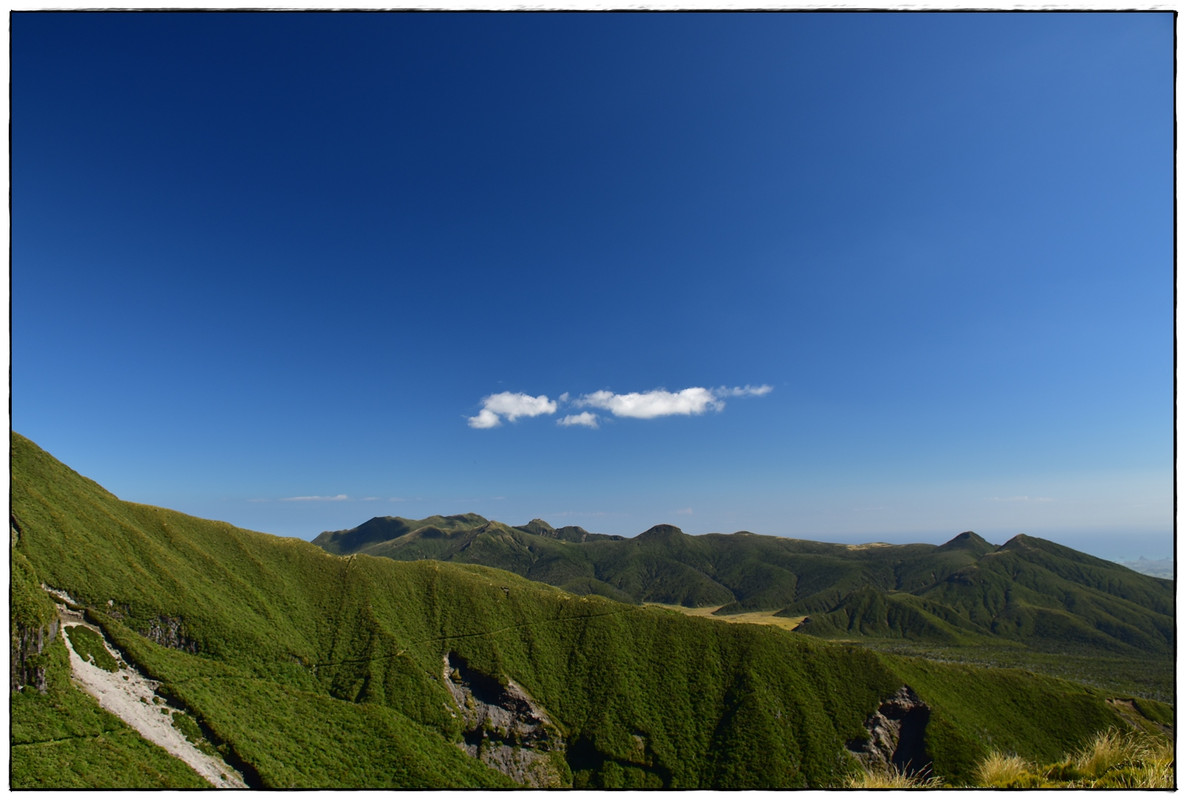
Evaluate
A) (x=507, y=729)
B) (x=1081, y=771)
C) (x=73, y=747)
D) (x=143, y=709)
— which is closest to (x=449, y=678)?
(x=507, y=729)

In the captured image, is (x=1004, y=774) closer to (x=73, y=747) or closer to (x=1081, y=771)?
(x=1081, y=771)

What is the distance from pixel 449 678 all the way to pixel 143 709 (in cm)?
3927

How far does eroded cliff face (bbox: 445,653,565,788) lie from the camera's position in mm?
68688

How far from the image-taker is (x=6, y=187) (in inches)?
320

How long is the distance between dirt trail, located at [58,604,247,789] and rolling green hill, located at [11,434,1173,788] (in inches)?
56.0

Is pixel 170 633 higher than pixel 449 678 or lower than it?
higher

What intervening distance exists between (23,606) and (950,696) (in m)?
116

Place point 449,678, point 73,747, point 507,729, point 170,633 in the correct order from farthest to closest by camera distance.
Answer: point 449,678 → point 507,729 → point 170,633 → point 73,747

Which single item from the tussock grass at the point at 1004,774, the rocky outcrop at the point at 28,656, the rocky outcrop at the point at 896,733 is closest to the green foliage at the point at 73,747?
the rocky outcrop at the point at 28,656

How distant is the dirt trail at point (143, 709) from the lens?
1667 inches

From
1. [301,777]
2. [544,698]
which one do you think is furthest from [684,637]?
[301,777]

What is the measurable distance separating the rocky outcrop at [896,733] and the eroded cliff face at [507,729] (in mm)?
43067

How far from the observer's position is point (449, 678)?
75.8 m

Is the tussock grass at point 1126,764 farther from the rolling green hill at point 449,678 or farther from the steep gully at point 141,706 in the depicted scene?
the rolling green hill at point 449,678
